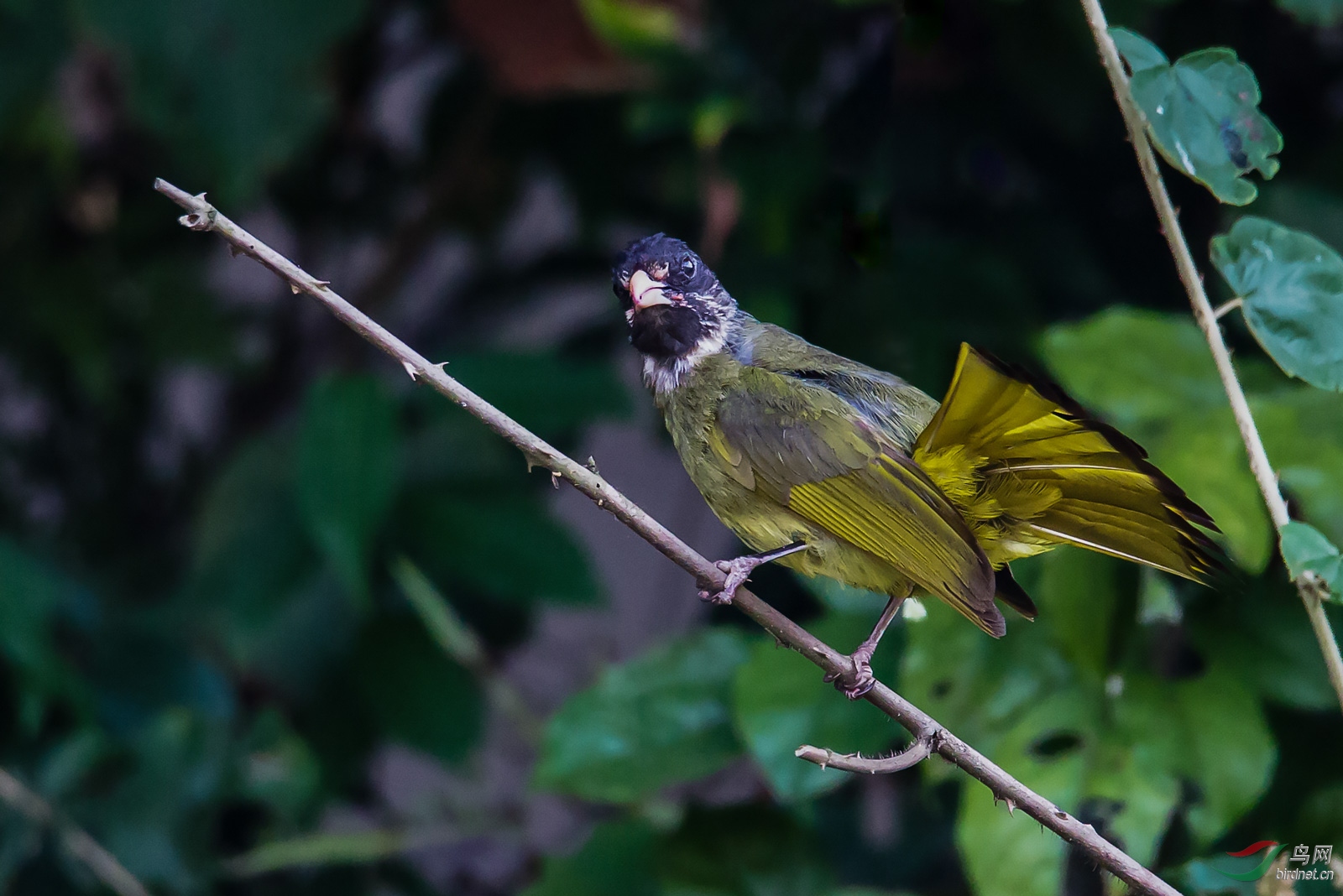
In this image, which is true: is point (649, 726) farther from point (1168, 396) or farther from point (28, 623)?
point (28, 623)

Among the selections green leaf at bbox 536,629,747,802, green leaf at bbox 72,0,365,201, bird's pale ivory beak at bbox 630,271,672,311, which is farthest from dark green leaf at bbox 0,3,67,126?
bird's pale ivory beak at bbox 630,271,672,311

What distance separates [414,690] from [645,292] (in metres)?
1.48

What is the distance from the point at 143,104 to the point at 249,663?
1.03 m

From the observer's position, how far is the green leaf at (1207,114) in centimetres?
78

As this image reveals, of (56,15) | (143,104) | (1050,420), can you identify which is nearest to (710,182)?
(143,104)

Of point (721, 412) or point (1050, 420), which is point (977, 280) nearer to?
point (721, 412)

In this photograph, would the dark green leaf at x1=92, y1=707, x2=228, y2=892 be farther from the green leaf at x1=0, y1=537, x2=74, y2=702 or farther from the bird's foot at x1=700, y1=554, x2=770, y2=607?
the bird's foot at x1=700, y1=554, x2=770, y2=607

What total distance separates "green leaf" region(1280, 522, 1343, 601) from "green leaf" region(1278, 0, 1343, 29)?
2.27 feet

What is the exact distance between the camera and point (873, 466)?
0.96 metres

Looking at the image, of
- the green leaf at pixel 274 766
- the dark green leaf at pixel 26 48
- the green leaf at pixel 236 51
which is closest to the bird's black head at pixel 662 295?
the green leaf at pixel 236 51

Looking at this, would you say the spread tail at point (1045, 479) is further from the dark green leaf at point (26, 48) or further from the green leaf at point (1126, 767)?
the dark green leaf at point (26, 48)

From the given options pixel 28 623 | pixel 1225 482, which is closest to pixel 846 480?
pixel 1225 482

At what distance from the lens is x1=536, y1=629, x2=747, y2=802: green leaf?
1.68m

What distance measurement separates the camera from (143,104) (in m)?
2.16
